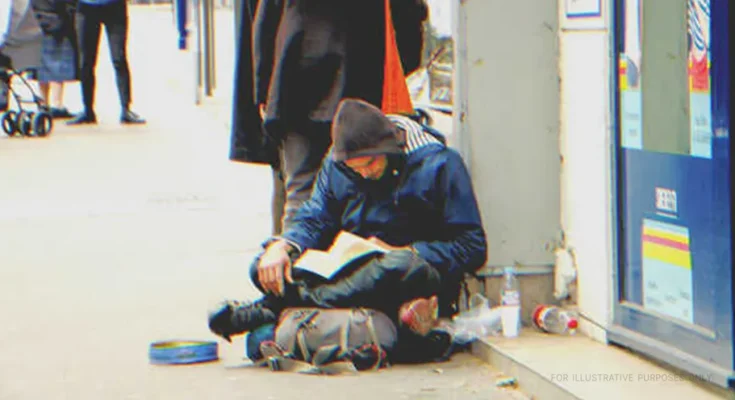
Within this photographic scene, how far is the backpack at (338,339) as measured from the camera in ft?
17.7

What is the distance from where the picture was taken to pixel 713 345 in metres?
4.69

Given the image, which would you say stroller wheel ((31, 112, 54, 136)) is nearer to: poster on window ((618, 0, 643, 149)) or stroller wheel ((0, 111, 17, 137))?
stroller wheel ((0, 111, 17, 137))

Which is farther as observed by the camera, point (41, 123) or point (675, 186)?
point (41, 123)

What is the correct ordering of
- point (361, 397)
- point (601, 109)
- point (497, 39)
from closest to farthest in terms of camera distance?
point (361, 397)
point (601, 109)
point (497, 39)

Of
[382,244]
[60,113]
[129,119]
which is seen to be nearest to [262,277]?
[382,244]

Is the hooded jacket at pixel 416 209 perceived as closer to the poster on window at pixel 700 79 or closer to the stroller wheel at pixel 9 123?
the poster on window at pixel 700 79

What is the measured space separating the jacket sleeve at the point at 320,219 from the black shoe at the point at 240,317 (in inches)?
10.7

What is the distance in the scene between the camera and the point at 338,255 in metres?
5.47

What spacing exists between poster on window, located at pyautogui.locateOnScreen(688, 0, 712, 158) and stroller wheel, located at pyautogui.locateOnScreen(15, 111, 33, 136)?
33.0ft

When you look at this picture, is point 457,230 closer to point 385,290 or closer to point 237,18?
point 385,290

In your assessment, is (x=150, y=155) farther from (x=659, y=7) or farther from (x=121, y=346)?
(x=659, y=7)

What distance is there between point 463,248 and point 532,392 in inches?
24.8

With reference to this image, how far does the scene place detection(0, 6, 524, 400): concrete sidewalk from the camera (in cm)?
536

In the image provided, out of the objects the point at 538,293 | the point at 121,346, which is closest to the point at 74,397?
the point at 121,346
